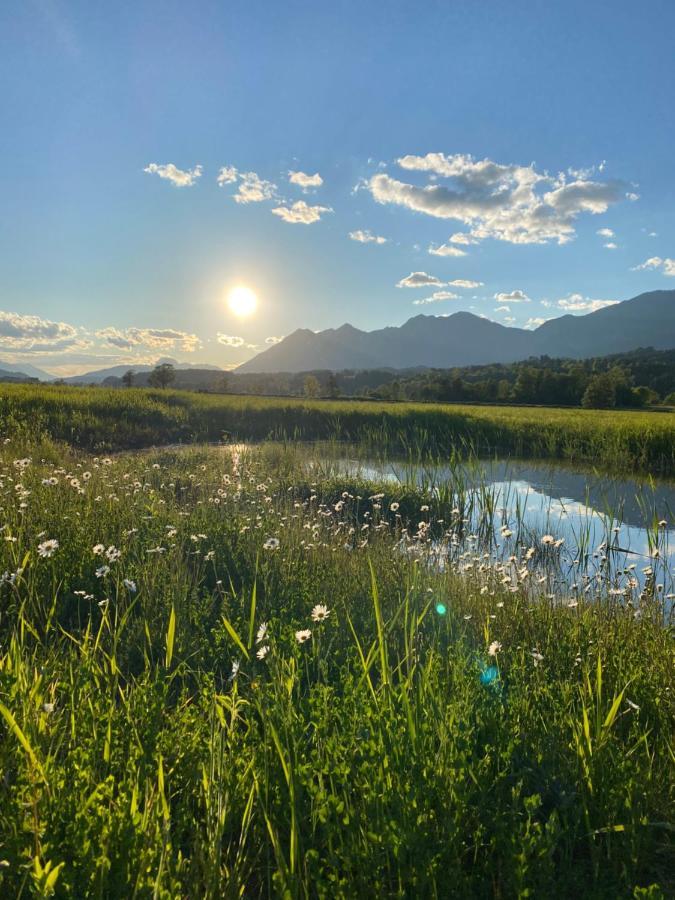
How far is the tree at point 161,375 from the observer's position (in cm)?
12288

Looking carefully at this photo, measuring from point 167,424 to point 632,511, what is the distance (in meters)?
20.0

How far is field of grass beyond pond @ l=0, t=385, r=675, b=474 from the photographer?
Result: 66.1 ft

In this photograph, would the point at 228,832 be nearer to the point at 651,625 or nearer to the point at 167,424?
the point at 651,625

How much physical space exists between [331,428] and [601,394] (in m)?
53.9

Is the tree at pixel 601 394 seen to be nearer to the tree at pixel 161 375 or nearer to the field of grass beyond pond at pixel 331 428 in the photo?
the field of grass beyond pond at pixel 331 428

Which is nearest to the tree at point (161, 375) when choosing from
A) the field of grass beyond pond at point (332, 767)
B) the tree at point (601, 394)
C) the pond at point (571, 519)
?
the tree at point (601, 394)

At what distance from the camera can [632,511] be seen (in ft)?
41.3

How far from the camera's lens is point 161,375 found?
124 meters

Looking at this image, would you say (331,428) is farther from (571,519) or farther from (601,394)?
(601,394)

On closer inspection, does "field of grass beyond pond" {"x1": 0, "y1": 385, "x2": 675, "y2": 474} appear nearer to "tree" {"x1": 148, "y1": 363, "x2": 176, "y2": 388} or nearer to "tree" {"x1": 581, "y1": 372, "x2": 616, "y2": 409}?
"tree" {"x1": 581, "y1": 372, "x2": 616, "y2": 409}

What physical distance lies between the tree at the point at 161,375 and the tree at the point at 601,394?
90733 mm

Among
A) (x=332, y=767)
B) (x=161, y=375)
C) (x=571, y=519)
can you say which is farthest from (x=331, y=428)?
(x=161, y=375)

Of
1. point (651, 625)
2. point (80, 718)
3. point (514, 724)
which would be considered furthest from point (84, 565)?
point (651, 625)

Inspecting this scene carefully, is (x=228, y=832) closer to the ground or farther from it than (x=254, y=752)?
closer to the ground
